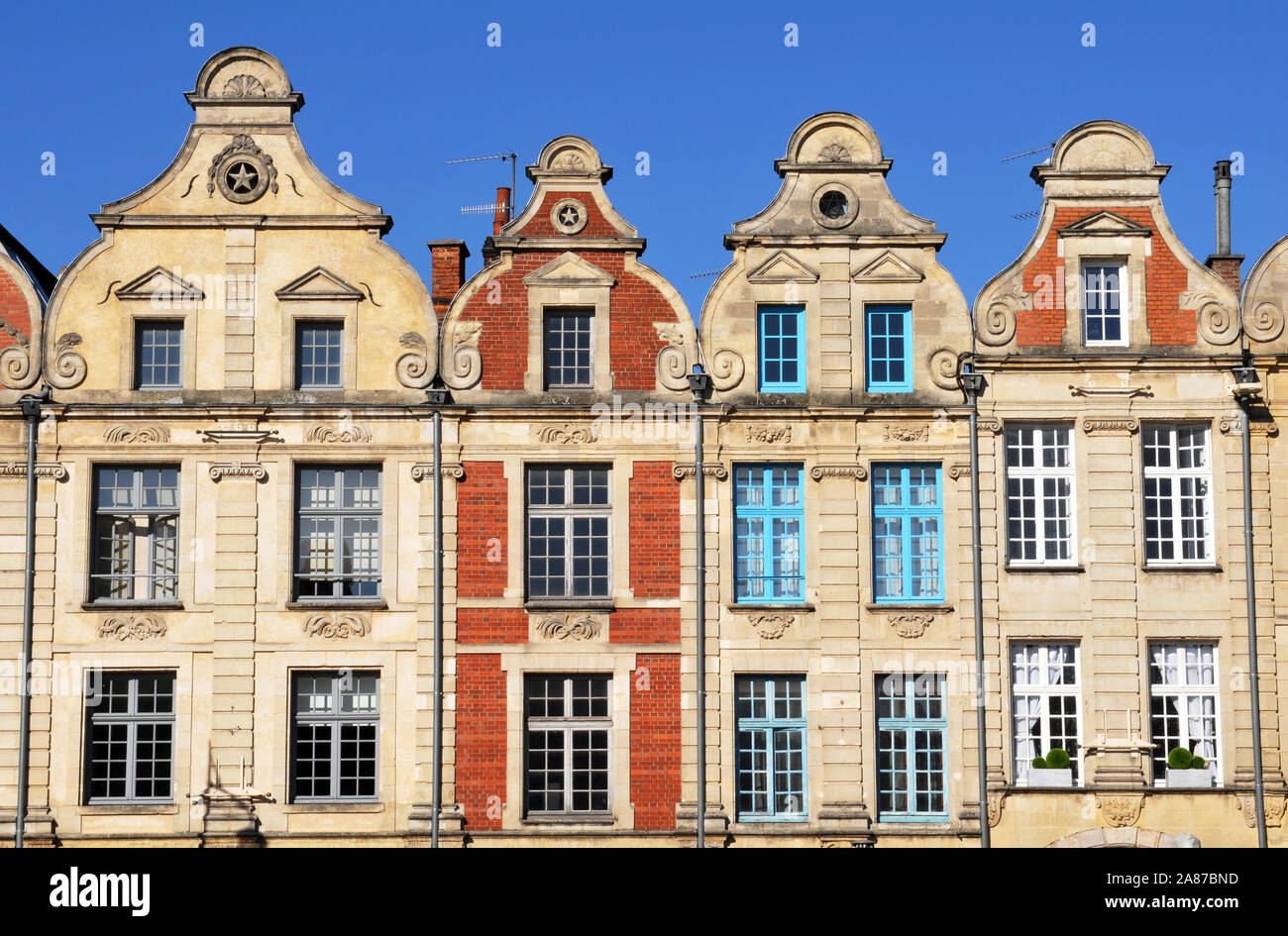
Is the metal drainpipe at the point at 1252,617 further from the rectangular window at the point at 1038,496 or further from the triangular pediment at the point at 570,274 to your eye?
the triangular pediment at the point at 570,274

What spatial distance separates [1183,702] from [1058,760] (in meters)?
2.17

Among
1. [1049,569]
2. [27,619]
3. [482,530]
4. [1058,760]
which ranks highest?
[482,530]

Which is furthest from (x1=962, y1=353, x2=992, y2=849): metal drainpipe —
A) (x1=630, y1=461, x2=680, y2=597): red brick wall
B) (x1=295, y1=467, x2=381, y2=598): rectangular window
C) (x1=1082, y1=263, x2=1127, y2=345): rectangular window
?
(x1=295, y1=467, x2=381, y2=598): rectangular window

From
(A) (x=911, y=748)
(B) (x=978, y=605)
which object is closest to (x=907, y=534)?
(B) (x=978, y=605)

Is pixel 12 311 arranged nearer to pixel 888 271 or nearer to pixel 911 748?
pixel 888 271

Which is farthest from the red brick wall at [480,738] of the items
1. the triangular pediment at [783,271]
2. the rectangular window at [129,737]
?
the triangular pediment at [783,271]

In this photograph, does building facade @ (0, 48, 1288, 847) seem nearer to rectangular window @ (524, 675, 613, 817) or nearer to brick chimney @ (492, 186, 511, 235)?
rectangular window @ (524, 675, 613, 817)

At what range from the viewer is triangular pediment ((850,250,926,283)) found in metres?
29.2

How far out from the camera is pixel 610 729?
28156 millimetres

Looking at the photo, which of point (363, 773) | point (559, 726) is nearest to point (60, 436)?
point (363, 773)

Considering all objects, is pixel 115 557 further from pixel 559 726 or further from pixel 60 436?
pixel 559 726

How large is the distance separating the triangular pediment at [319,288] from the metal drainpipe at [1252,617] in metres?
13.3

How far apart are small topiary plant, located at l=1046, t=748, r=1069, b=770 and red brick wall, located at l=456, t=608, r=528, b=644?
7741 millimetres

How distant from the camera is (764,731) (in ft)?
92.7
